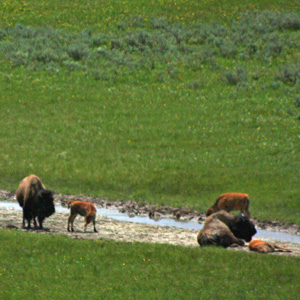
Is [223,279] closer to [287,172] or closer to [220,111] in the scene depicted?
[287,172]

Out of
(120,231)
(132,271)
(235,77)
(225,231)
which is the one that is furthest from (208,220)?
(235,77)

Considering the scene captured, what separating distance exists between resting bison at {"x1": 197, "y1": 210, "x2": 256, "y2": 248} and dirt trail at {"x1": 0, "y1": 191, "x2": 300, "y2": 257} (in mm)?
468

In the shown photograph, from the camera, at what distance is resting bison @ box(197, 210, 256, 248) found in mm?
18500

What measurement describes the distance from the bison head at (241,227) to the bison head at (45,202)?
5.41 meters

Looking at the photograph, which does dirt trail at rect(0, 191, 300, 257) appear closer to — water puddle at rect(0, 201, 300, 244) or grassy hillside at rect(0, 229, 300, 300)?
water puddle at rect(0, 201, 300, 244)

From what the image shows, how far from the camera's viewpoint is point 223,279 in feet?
50.2

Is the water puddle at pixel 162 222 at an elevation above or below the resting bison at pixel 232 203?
below

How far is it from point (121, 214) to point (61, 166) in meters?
6.65

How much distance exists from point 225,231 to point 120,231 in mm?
3944

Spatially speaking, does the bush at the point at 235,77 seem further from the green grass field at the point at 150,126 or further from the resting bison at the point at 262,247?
the resting bison at the point at 262,247

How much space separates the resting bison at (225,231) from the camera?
1850 cm

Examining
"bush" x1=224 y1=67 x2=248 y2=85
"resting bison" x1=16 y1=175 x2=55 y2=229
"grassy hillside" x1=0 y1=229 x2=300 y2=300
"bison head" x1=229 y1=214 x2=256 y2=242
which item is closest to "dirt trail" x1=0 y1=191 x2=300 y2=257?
"resting bison" x1=16 y1=175 x2=55 y2=229

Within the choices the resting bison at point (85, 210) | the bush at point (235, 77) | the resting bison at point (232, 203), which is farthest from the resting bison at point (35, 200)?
the bush at point (235, 77)

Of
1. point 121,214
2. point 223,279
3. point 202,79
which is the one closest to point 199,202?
point 121,214
